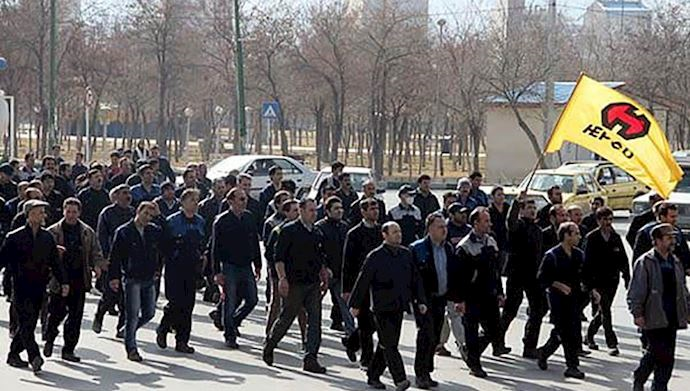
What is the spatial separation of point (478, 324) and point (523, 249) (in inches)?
71.1

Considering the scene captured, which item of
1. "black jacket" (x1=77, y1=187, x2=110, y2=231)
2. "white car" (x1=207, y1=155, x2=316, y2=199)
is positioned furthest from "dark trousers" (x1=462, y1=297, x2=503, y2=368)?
"white car" (x1=207, y1=155, x2=316, y2=199)

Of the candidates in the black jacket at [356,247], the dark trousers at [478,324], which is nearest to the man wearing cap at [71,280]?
the black jacket at [356,247]

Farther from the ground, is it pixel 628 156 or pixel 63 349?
pixel 628 156

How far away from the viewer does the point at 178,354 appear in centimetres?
1348

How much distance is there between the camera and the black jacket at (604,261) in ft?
44.8

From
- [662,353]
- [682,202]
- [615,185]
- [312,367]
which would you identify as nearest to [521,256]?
[312,367]

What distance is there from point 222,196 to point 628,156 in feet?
18.8

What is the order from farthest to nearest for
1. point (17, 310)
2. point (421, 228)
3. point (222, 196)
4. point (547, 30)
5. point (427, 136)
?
point (427, 136)
point (547, 30)
point (222, 196)
point (421, 228)
point (17, 310)

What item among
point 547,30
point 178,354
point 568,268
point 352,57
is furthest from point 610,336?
point 352,57

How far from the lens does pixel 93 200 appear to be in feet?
58.5

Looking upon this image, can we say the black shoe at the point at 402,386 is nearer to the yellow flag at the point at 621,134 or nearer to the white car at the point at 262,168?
the yellow flag at the point at 621,134

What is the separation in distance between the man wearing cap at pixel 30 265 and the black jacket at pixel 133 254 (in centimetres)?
94

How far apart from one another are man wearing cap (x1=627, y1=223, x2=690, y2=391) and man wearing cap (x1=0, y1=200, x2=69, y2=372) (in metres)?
5.25

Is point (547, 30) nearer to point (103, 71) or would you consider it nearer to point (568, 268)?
point (103, 71)
